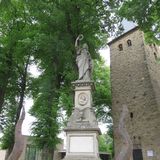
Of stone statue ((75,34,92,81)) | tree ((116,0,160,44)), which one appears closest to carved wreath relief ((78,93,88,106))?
stone statue ((75,34,92,81))

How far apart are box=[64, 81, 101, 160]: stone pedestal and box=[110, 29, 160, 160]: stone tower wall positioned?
32.9 feet

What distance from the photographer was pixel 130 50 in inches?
790

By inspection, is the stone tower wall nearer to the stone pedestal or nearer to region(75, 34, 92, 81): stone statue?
region(75, 34, 92, 81): stone statue

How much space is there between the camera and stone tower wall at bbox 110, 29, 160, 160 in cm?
1588

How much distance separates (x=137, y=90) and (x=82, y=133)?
12.1m

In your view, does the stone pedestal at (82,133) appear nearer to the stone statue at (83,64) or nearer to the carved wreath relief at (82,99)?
the carved wreath relief at (82,99)

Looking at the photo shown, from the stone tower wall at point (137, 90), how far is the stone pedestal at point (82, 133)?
10.0 meters

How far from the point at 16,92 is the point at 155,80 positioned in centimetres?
1108

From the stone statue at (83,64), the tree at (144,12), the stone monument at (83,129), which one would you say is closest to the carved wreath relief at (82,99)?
the stone monument at (83,129)

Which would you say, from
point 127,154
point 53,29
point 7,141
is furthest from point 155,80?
point 127,154

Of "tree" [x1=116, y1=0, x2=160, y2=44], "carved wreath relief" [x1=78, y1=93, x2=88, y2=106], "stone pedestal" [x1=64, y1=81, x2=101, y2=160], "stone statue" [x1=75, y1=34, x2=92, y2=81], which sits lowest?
"stone pedestal" [x1=64, y1=81, x2=101, y2=160]

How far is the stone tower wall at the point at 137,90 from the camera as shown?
15.9 meters

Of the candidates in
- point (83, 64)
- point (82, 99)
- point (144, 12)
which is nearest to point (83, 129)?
point (82, 99)

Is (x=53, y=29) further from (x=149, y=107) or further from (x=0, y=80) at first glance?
(x=149, y=107)
